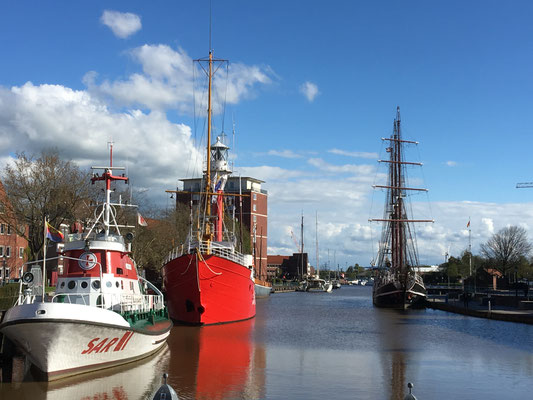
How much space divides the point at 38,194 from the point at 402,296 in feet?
139

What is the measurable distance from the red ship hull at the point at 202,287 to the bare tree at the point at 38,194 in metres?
10.5

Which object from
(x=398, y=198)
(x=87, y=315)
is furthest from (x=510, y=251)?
(x=87, y=315)

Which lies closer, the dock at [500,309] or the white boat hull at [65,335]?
the white boat hull at [65,335]

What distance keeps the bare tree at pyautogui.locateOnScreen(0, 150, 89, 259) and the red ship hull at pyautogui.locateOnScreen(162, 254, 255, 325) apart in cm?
1054

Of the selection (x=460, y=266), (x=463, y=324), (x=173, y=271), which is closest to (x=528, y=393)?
(x=173, y=271)

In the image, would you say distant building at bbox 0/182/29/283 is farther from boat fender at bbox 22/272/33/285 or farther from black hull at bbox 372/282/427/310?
Answer: boat fender at bbox 22/272/33/285

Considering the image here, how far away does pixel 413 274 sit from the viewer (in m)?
69.4

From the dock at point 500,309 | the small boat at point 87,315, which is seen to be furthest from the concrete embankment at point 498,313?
the small boat at point 87,315

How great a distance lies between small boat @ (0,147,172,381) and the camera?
19984 millimetres

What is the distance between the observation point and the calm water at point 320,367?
20.4 meters

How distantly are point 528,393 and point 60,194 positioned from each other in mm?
35852

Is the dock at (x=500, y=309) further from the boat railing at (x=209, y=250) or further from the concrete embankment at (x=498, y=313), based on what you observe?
the boat railing at (x=209, y=250)

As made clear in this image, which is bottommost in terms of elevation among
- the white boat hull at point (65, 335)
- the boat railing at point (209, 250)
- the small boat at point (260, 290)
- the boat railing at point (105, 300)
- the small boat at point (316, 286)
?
the small boat at point (316, 286)

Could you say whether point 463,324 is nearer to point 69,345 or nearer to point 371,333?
point 371,333
